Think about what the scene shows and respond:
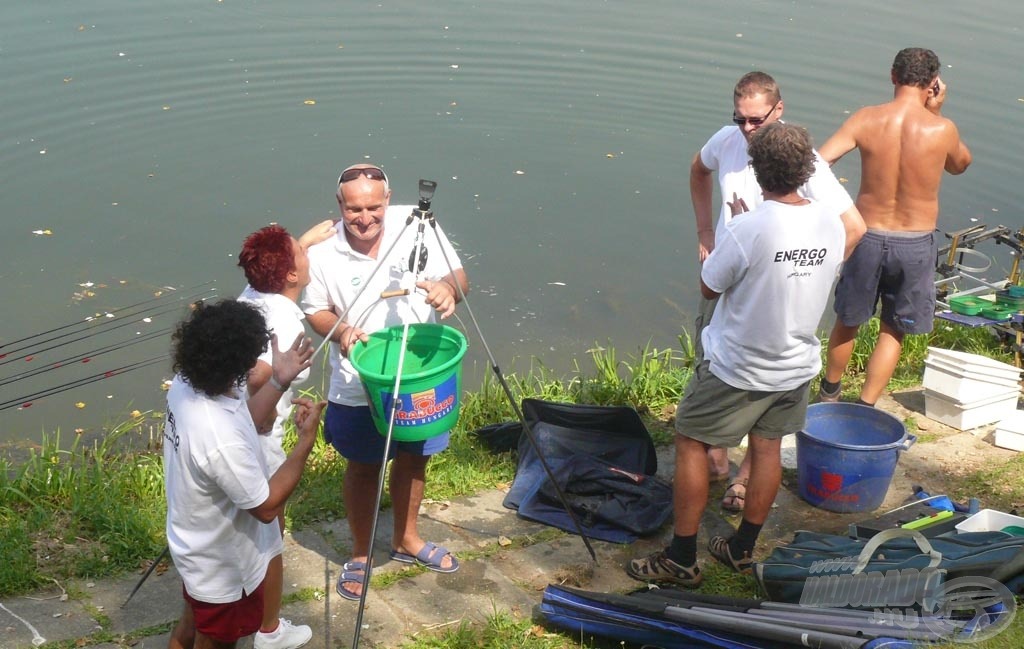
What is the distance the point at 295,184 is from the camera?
381 inches

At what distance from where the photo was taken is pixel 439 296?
4137mm

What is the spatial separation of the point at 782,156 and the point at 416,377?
147cm

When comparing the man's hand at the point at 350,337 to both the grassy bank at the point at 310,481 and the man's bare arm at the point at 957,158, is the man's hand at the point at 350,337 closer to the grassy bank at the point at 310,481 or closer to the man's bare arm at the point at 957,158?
the grassy bank at the point at 310,481

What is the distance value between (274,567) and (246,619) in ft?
1.02

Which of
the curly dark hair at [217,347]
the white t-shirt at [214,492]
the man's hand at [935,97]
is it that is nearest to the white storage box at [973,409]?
the man's hand at [935,97]

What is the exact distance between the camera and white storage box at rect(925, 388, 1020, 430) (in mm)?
5930

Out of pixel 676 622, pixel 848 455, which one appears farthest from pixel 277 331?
pixel 848 455

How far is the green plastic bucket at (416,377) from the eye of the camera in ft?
12.9

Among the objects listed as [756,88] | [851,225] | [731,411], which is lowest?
[731,411]

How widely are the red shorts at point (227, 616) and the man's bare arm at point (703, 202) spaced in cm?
265

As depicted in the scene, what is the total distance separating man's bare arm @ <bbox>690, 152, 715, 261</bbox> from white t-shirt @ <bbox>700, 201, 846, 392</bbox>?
1018 mm

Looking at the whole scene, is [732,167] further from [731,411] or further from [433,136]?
[433,136]

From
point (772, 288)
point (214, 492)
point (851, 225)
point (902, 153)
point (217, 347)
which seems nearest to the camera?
point (217, 347)

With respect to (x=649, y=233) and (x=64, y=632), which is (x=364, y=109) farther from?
(x=64, y=632)
